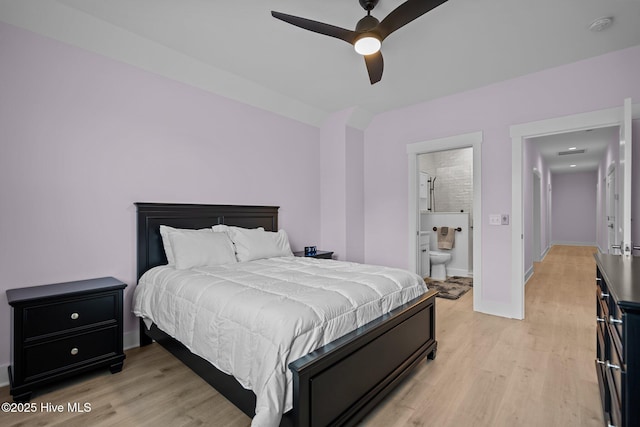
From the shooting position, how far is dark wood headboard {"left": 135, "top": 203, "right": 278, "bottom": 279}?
9.36 feet

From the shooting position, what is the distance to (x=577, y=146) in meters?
6.61

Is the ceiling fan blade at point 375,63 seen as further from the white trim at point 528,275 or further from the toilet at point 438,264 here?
the white trim at point 528,275

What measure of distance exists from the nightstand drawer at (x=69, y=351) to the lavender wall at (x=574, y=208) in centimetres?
1286

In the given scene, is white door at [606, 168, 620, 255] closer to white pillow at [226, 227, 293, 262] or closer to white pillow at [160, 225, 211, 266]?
white pillow at [226, 227, 293, 262]

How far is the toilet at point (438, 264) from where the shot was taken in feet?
17.2

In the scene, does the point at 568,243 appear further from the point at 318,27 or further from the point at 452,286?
the point at 318,27

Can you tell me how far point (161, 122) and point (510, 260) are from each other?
13.1 feet

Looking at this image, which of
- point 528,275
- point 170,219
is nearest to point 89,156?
point 170,219

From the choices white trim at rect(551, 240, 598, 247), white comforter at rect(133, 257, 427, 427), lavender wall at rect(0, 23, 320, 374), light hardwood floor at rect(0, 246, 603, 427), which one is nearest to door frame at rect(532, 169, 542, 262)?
light hardwood floor at rect(0, 246, 603, 427)

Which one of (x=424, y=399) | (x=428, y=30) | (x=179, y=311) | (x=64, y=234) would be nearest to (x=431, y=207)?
(x=428, y=30)

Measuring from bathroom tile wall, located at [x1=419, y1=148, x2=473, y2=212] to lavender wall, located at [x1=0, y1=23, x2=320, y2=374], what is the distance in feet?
14.5

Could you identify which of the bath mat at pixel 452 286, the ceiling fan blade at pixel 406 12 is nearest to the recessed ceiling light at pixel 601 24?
the ceiling fan blade at pixel 406 12

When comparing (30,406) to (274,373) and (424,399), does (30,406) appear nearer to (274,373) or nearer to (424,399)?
(274,373)

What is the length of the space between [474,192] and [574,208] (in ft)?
31.3
